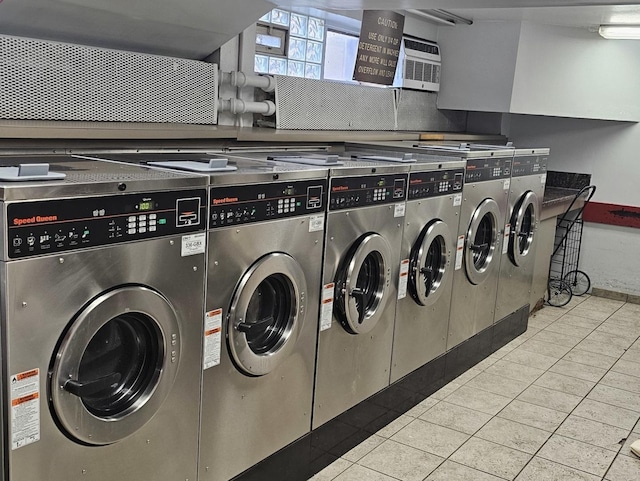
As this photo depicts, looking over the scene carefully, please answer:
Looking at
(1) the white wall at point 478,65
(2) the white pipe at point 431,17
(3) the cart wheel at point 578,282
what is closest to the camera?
(2) the white pipe at point 431,17

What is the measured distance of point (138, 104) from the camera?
3.34 meters

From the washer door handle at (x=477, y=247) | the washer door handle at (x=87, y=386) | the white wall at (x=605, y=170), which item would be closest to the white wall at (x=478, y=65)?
the white wall at (x=605, y=170)

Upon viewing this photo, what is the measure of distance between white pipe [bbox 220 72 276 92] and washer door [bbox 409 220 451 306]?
4.08 feet

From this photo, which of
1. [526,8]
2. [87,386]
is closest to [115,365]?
[87,386]

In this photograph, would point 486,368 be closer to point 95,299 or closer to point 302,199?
point 302,199

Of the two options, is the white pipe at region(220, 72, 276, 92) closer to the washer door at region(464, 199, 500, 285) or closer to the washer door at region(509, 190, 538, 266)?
the washer door at region(464, 199, 500, 285)

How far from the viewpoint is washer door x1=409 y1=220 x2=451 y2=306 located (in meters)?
4.06

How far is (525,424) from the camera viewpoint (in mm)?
4203

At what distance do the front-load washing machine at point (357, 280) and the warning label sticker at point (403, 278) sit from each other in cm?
5

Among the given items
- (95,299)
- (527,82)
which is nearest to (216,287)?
(95,299)

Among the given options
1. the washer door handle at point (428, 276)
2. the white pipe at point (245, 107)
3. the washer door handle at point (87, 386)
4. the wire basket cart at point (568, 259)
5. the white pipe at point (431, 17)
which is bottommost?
the wire basket cart at point (568, 259)

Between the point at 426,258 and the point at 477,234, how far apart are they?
920 mm

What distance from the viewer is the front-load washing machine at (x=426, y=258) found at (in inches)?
157

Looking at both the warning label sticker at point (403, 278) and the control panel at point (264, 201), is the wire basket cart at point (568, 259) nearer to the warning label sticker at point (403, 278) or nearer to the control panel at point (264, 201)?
the warning label sticker at point (403, 278)
